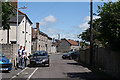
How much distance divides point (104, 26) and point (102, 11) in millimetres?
959

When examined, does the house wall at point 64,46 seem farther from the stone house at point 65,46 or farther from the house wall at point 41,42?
the house wall at point 41,42

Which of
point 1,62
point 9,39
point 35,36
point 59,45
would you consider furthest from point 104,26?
point 59,45

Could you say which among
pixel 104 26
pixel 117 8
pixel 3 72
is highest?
pixel 117 8

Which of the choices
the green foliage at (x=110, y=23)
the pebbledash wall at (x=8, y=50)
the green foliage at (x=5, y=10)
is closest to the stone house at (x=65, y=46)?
the pebbledash wall at (x=8, y=50)

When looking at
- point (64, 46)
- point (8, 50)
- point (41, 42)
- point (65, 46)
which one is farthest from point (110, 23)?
point (64, 46)

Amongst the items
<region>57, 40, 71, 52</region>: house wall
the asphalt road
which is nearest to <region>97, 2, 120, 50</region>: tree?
the asphalt road

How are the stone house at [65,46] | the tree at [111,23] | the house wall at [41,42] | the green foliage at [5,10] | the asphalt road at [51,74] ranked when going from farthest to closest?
the stone house at [65,46], the house wall at [41,42], the green foliage at [5,10], the asphalt road at [51,74], the tree at [111,23]

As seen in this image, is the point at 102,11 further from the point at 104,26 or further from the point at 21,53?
the point at 21,53

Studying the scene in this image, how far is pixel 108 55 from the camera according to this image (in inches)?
514

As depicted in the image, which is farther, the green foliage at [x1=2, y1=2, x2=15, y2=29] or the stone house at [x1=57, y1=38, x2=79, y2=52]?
the stone house at [x1=57, y1=38, x2=79, y2=52]

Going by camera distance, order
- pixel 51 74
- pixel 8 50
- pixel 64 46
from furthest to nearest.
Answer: pixel 64 46
pixel 8 50
pixel 51 74

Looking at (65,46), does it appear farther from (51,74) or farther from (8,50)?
(51,74)

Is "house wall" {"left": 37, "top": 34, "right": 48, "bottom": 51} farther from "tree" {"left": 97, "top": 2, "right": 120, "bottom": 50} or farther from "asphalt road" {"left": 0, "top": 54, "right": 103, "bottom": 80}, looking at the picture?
"tree" {"left": 97, "top": 2, "right": 120, "bottom": 50}

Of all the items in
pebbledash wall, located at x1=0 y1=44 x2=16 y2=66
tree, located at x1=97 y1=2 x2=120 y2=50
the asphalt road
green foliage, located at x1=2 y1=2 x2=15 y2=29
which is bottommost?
the asphalt road
